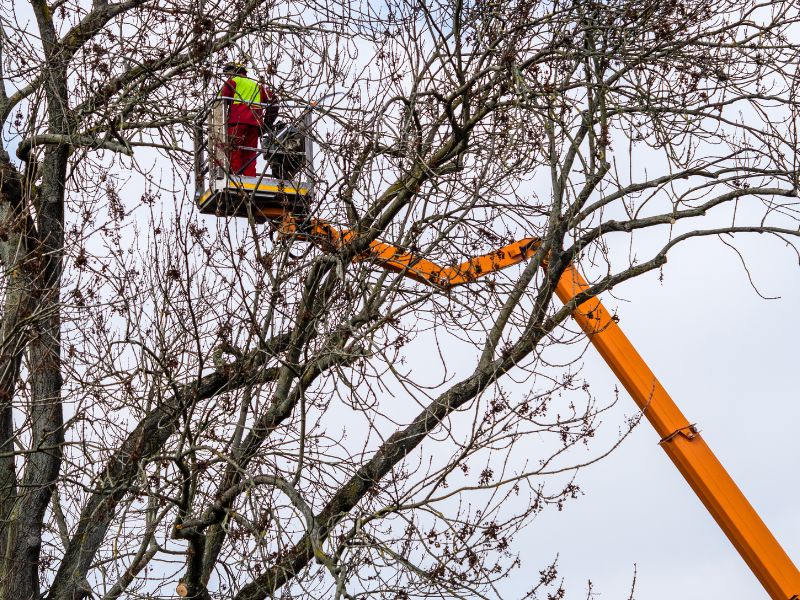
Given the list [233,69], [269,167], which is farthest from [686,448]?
[233,69]

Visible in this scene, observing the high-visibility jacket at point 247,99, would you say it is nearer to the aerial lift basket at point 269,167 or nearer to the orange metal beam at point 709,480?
the aerial lift basket at point 269,167

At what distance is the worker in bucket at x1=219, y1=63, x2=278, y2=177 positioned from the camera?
829cm

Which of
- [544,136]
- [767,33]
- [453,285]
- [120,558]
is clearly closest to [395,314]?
[453,285]

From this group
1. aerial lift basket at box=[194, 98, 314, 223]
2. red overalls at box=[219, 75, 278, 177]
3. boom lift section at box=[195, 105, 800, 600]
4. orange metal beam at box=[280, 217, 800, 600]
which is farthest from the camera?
orange metal beam at box=[280, 217, 800, 600]

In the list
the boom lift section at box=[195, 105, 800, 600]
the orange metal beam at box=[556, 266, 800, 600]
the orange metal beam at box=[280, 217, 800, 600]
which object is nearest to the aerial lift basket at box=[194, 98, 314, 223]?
the boom lift section at box=[195, 105, 800, 600]

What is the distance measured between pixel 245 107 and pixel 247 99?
0.14 metres

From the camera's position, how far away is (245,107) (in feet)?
28.3

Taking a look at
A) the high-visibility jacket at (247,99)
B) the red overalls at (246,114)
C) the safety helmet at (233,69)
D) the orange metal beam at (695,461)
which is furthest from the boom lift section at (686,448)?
the safety helmet at (233,69)

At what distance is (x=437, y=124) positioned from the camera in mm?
8047

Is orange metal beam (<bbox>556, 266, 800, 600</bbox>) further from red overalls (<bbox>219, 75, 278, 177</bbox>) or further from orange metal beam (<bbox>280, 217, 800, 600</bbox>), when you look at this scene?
red overalls (<bbox>219, 75, 278, 177</bbox>)

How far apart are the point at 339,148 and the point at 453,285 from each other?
3.93ft

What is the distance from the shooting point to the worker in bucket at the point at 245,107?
8.29 meters

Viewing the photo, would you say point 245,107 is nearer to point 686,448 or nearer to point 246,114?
point 246,114

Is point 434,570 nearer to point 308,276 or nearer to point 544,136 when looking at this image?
point 308,276
